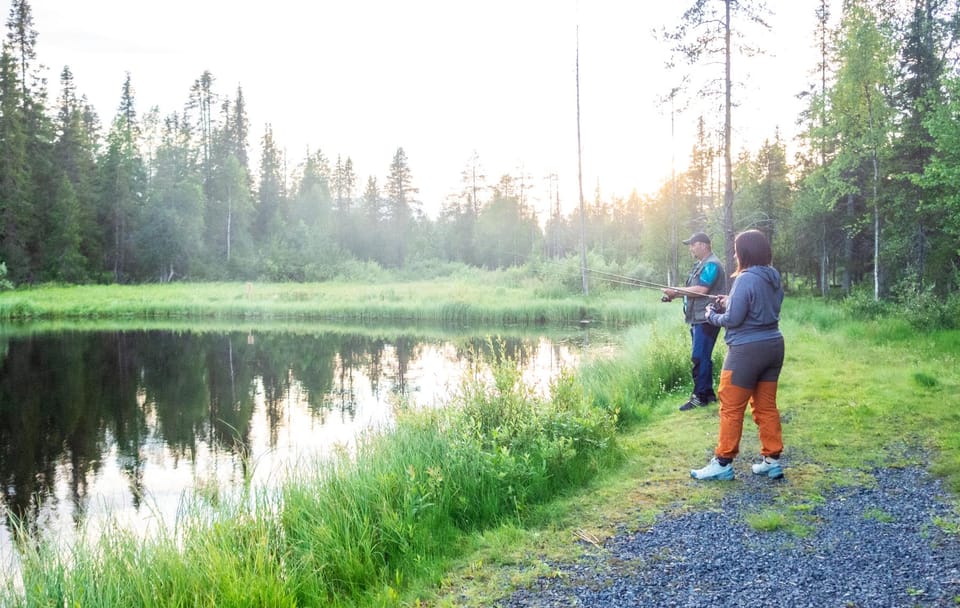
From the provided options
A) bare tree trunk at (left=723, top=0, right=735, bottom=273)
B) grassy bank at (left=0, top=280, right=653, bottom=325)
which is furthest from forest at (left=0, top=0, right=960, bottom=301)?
grassy bank at (left=0, top=280, right=653, bottom=325)

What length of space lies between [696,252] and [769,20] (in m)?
9.94

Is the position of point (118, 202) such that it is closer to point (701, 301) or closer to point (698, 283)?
point (701, 301)

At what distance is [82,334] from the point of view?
76.9ft

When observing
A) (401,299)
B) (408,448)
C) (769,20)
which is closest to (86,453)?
(408,448)

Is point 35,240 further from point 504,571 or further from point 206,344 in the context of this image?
point 504,571

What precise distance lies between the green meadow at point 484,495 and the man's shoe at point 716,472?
14 cm

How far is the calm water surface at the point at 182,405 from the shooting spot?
725 cm

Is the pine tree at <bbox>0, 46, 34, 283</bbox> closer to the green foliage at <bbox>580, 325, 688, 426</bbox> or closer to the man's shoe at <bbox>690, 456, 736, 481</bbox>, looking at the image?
the green foliage at <bbox>580, 325, 688, 426</bbox>

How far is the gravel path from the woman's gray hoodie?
125 cm

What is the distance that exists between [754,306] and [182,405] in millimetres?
10935

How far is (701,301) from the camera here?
754 cm

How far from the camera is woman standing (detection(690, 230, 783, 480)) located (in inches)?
191

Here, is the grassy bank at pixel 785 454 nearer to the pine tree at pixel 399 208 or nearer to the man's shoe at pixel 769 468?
the man's shoe at pixel 769 468

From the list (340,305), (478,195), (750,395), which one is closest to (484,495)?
(750,395)
